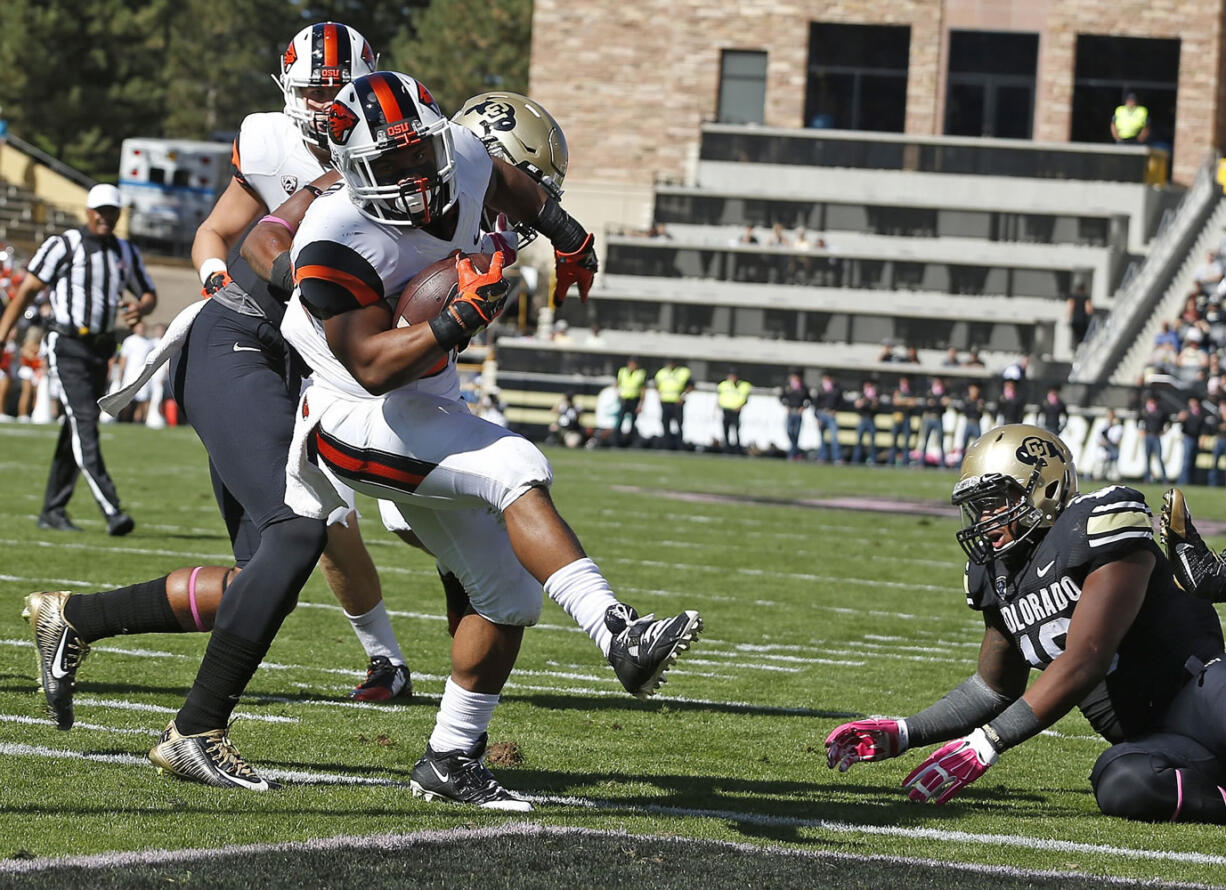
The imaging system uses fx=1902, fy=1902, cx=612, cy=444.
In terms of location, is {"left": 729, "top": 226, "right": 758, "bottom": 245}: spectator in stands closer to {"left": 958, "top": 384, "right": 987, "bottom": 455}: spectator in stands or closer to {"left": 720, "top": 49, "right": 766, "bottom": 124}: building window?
{"left": 720, "top": 49, "right": 766, "bottom": 124}: building window

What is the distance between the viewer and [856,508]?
16.6 metres

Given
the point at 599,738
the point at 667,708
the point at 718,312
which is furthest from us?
the point at 718,312

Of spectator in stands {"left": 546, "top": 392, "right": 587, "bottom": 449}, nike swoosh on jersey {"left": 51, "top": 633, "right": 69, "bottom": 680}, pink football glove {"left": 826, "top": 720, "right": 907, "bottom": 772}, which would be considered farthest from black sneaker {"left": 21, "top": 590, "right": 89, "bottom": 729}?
spectator in stands {"left": 546, "top": 392, "right": 587, "bottom": 449}

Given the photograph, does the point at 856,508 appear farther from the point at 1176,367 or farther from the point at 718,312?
the point at 718,312

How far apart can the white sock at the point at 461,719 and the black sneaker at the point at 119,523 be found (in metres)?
6.24

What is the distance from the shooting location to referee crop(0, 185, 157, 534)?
10273 millimetres

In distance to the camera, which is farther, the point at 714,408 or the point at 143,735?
the point at 714,408

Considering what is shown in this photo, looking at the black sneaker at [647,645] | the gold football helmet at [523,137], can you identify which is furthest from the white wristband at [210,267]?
the black sneaker at [647,645]

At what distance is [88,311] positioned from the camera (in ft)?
33.8

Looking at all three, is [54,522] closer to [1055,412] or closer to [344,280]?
[344,280]

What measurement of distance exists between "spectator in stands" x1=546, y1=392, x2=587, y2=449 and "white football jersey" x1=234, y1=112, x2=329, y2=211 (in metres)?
22.8

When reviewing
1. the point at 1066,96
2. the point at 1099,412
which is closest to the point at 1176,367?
the point at 1099,412

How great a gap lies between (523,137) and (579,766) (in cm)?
170

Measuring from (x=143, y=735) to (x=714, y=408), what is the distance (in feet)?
78.4
